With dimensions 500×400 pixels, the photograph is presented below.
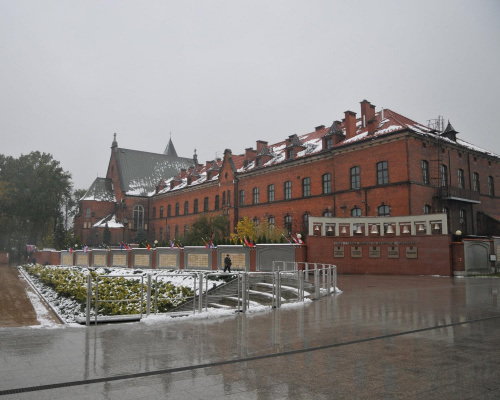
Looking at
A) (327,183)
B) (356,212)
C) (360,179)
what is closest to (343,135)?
(327,183)

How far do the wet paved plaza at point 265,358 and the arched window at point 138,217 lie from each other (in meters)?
58.1

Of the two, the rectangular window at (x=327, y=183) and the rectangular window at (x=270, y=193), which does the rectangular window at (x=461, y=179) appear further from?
the rectangular window at (x=270, y=193)

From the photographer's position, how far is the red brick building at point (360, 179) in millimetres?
31969

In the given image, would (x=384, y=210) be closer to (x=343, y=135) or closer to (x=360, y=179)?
(x=360, y=179)

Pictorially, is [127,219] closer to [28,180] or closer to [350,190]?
[28,180]

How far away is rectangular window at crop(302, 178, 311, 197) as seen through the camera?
131 ft

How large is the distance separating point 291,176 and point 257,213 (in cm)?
620

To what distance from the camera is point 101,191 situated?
68.6m

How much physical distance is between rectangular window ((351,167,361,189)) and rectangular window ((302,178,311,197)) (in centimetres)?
556

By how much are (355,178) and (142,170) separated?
45.1 metres

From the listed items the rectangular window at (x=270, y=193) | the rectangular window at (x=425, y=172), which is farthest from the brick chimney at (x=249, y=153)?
the rectangular window at (x=425, y=172)

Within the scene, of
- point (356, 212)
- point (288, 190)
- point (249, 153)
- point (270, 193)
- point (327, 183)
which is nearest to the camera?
point (356, 212)

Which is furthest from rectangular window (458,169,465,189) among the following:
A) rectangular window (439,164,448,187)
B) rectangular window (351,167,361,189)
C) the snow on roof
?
the snow on roof

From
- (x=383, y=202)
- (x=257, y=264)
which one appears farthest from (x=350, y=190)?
(x=257, y=264)
